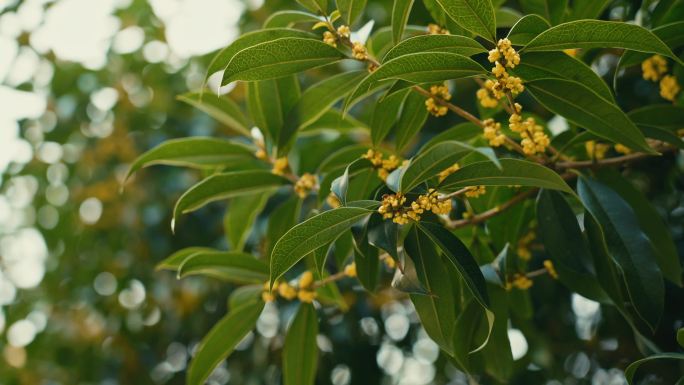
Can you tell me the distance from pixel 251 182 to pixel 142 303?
1.54 m

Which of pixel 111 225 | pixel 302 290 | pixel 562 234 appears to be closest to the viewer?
pixel 562 234

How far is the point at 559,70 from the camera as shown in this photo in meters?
0.89

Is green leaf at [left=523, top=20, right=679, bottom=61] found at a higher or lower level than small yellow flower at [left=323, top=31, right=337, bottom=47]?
higher

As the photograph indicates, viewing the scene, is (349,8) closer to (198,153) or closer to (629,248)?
(198,153)

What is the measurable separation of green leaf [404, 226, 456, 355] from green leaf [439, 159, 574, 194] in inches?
4.4

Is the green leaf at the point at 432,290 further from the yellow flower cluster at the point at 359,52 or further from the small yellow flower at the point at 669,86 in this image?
the small yellow flower at the point at 669,86

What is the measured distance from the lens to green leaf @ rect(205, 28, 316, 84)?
1000mm

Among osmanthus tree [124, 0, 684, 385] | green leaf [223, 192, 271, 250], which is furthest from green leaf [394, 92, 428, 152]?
green leaf [223, 192, 271, 250]

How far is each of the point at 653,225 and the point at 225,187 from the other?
0.65 meters

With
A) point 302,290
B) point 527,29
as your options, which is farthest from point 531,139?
point 302,290

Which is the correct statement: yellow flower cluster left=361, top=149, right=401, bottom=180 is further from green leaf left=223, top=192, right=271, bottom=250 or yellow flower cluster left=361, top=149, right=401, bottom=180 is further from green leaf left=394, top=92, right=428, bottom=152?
green leaf left=223, top=192, right=271, bottom=250

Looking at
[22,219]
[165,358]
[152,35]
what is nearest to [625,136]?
[165,358]

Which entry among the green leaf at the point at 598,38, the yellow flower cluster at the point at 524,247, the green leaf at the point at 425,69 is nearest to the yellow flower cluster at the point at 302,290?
the yellow flower cluster at the point at 524,247

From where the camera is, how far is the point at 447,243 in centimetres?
90
